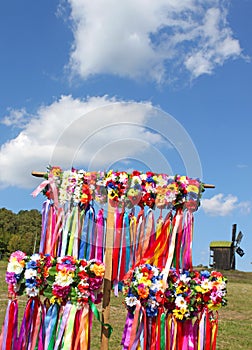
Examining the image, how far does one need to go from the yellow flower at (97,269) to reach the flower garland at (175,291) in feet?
0.83

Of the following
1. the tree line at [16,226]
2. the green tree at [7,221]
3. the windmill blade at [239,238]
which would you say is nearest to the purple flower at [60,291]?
the tree line at [16,226]

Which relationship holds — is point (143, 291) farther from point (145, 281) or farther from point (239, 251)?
point (239, 251)

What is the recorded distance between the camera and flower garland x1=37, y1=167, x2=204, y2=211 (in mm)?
4191

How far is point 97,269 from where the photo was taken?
12.9 feet

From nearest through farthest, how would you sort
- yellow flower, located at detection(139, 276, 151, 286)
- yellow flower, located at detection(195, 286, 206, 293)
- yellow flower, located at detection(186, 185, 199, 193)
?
yellow flower, located at detection(139, 276, 151, 286), yellow flower, located at detection(195, 286, 206, 293), yellow flower, located at detection(186, 185, 199, 193)

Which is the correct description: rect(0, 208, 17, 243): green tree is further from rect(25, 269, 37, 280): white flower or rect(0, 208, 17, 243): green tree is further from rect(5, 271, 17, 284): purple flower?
rect(25, 269, 37, 280): white flower

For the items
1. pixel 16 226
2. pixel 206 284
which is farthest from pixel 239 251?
pixel 206 284

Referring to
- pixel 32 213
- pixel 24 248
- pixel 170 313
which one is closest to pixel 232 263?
pixel 24 248

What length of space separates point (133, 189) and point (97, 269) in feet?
2.43

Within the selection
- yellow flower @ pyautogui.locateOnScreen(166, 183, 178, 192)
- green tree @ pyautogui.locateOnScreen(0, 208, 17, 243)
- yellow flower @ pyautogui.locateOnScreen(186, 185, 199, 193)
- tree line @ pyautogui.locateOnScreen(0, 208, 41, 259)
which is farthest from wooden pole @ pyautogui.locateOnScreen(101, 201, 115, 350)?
green tree @ pyautogui.locateOnScreen(0, 208, 17, 243)

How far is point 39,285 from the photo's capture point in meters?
4.04

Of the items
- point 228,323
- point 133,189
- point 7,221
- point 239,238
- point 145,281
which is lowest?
point 228,323

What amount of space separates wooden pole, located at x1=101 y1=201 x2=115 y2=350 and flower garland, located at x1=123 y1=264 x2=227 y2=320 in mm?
142

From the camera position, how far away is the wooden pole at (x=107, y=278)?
404 cm
